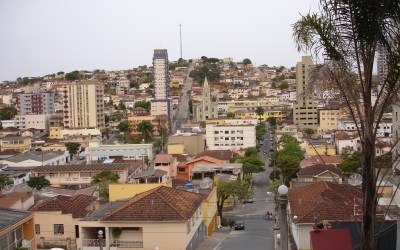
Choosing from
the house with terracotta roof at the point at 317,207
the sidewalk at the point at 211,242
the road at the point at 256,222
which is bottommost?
the road at the point at 256,222

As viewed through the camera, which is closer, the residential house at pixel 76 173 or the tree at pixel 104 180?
the tree at pixel 104 180

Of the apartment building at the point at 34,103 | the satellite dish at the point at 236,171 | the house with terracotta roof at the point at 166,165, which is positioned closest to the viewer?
the satellite dish at the point at 236,171

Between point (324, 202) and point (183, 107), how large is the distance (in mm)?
58971

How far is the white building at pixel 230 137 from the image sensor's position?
128 ft

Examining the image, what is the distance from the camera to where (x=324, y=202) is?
11.2 metres

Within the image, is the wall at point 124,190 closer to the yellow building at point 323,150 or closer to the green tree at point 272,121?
the yellow building at point 323,150

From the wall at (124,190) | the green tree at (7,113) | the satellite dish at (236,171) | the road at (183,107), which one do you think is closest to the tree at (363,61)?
the wall at (124,190)

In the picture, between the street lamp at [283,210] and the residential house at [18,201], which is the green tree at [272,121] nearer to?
the residential house at [18,201]

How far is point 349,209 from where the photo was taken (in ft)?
34.4

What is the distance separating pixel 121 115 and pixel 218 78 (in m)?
36.6

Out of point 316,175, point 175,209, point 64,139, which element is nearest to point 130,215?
point 175,209

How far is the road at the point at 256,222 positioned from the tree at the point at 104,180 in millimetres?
4255

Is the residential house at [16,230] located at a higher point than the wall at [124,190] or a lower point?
higher

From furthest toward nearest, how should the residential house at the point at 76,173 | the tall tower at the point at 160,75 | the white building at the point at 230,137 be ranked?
1. the tall tower at the point at 160,75
2. the white building at the point at 230,137
3. the residential house at the point at 76,173
